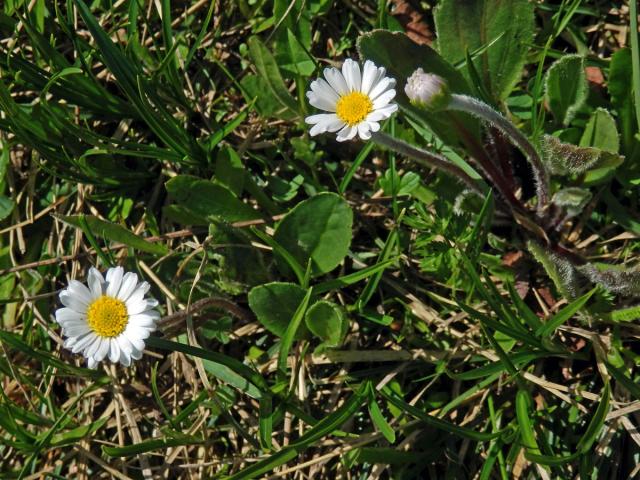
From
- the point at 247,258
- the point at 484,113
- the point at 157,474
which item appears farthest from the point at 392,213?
the point at 157,474

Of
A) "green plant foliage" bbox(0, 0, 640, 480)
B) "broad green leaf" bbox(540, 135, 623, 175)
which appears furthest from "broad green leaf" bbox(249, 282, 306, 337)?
"broad green leaf" bbox(540, 135, 623, 175)

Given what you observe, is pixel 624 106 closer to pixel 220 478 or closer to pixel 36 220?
pixel 220 478

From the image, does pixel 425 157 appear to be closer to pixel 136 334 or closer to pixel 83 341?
pixel 136 334

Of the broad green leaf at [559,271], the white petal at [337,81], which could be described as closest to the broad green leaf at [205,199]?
the white petal at [337,81]

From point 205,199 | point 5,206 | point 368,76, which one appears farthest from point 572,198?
point 5,206

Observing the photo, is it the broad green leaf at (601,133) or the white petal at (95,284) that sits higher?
the white petal at (95,284)

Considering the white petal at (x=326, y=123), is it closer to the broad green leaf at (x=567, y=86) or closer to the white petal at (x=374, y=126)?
the white petal at (x=374, y=126)

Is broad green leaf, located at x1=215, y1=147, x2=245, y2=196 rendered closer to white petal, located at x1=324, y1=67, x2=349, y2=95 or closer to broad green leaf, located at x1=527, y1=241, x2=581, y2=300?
white petal, located at x1=324, y1=67, x2=349, y2=95
